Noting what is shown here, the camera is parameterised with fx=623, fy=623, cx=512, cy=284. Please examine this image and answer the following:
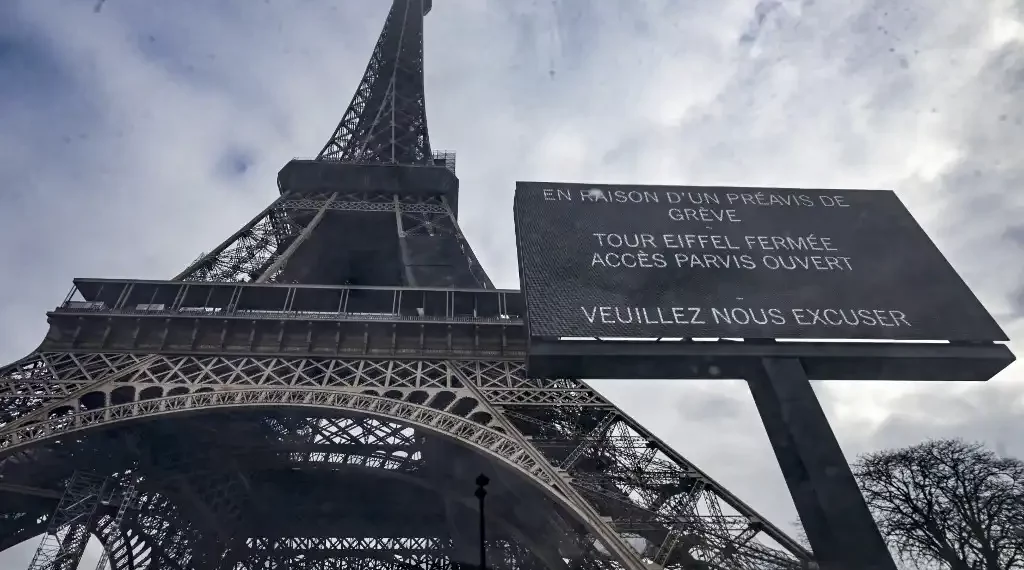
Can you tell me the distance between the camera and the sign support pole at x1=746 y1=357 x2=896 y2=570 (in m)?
7.91

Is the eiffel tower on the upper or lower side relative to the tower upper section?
lower

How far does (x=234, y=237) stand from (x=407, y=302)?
8.31 m

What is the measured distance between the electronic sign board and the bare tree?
6.89 meters

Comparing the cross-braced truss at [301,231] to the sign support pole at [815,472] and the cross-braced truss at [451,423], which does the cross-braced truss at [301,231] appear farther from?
the sign support pole at [815,472]

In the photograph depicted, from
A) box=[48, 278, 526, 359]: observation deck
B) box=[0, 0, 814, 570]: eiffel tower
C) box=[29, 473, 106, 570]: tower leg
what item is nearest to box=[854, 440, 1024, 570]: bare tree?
box=[0, 0, 814, 570]: eiffel tower

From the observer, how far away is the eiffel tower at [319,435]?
45.5 ft

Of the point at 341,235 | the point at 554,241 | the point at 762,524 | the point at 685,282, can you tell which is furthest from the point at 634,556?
the point at 341,235

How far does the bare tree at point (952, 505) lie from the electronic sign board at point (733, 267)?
6.89m

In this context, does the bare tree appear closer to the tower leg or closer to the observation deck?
the observation deck

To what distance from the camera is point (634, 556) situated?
1123cm

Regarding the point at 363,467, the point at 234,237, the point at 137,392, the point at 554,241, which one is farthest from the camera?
the point at 234,237

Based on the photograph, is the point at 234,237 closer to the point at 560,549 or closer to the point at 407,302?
the point at 407,302

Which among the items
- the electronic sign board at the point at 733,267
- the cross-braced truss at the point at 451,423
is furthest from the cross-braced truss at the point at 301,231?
the electronic sign board at the point at 733,267

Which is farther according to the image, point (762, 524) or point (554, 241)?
point (762, 524)
